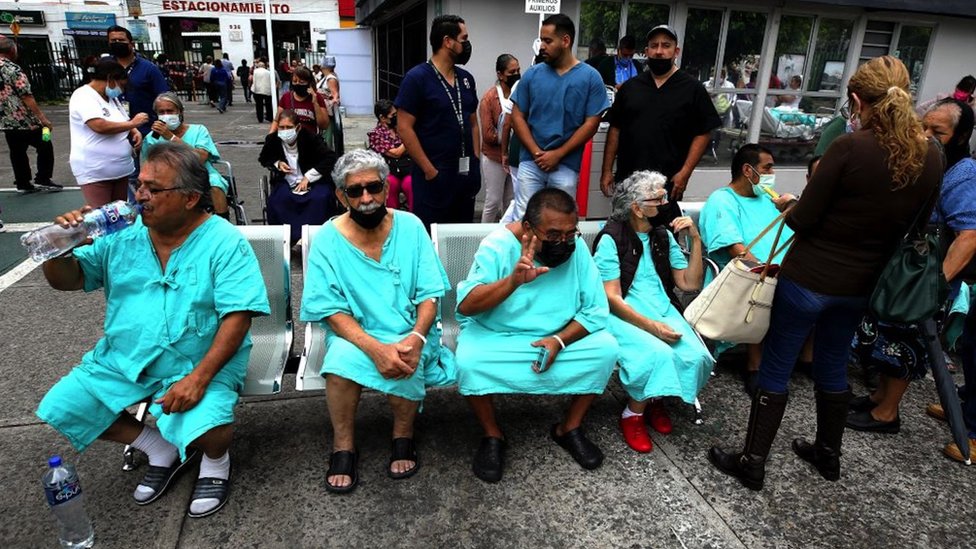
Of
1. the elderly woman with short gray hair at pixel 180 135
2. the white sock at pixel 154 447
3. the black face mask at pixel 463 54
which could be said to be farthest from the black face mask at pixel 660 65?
the white sock at pixel 154 447

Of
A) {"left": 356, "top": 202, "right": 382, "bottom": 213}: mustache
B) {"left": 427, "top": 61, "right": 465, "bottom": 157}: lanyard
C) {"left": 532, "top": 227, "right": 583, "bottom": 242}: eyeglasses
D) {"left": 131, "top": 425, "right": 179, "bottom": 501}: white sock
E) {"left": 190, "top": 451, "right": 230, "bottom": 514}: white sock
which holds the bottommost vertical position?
{"left": 190, "top": 451, "right": 230, "bottom": 514}: white sock

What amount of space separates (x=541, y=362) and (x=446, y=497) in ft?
2.33

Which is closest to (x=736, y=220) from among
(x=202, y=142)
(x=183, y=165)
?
(x=183, y=165)

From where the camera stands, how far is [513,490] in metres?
2.62

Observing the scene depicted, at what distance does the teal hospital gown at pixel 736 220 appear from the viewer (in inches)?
143

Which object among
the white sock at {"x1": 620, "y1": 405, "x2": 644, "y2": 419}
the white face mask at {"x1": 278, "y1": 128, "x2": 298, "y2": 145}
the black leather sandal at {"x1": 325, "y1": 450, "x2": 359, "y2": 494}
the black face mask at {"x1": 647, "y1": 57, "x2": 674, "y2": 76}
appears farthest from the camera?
the white face mask at {"x1": 278, "y1": 128, "x2": 298, "y2": 145}

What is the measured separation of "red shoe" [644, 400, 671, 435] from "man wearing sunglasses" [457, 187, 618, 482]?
1.45 feet

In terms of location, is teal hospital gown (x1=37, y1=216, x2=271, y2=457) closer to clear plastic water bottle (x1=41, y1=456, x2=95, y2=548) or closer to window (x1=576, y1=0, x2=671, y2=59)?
clear plastic water bottle (x1=41, y1=456, x2=95, y2=548)

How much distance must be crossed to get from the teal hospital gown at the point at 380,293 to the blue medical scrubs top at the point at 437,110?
1.54 m

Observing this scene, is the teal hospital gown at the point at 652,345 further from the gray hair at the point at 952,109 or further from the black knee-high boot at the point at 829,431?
the gray hair at the point at 952,109

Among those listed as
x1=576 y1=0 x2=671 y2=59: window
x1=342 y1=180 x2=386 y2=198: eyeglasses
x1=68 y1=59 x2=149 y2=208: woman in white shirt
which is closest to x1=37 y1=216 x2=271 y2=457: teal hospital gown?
x1=342 y1=180 x2=386 y2=198: eyeglasses

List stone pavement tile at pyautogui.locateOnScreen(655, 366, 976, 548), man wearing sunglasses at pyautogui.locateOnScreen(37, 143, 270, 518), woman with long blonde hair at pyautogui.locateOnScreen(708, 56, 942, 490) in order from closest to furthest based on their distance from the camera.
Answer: woman with long blonde hair at pyautogui.locateOnScreen(708, 56, 942, 490) < man wearing sunglasses at pyautogui.locateOnScreen(37, 143, 270, 518) < stone pavement tile at pyautogui.locateOnScreen(655, 366, 976, 548)

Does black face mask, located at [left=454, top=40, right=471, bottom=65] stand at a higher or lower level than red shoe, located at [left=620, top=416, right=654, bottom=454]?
higher

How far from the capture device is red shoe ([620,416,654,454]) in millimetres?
2922
